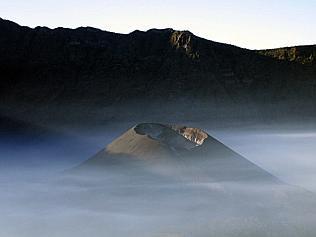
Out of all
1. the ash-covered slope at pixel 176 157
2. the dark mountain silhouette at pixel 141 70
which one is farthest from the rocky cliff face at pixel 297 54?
the ash-covered slope at pixel 176 157

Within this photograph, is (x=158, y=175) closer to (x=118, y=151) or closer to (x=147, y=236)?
(x=118, y=151)

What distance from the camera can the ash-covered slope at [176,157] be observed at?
44781 mm

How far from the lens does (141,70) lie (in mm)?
137500

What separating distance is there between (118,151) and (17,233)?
17.8 meters

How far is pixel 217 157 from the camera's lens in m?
46.4

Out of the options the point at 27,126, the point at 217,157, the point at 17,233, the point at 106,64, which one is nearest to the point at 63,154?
the point at 27,126

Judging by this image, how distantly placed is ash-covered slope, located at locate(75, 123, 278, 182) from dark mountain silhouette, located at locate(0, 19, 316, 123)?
256ft

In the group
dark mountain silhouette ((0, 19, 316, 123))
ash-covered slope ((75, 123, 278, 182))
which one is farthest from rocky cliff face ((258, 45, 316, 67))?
ash-covered slope ((75, 123, 278, 182))

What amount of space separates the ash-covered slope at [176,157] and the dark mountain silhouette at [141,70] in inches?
3075

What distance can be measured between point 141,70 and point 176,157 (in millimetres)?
92698

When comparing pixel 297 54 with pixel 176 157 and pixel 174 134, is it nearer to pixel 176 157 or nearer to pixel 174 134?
pixel 174 134

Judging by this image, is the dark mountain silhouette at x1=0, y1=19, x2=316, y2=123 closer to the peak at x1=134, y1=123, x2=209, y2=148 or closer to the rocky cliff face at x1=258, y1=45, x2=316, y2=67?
the rocky cliff face at x1=258, y1=45, x2=316, y2=67

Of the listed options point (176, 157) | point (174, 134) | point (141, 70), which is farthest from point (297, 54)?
point (176, 157)

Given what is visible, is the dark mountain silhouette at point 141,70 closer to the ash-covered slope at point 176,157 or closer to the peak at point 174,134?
the peak at point 174,134
